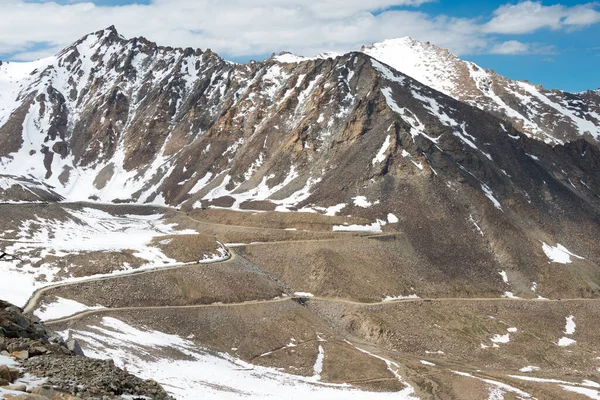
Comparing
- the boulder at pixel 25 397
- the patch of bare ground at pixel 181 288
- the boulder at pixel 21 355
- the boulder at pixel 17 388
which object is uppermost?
the boulder at pixel 25 397

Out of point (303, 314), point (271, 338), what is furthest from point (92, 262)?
point (303, 314)

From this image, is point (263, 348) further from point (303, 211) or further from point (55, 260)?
point (303, 211)

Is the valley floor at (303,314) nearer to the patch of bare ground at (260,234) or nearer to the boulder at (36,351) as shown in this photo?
the patch of bare ground at (260,234)

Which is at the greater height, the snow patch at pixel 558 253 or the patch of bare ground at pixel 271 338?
the snow patch at pixel 558 253

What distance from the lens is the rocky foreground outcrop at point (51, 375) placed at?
15344 millimetres

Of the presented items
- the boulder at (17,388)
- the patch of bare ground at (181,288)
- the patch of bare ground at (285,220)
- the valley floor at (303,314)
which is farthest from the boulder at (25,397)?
the patch of bare ground at (285,220)

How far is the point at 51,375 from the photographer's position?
1725 centimetres

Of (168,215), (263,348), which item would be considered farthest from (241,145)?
(263,348)

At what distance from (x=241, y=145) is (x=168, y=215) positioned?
4212 centimetres

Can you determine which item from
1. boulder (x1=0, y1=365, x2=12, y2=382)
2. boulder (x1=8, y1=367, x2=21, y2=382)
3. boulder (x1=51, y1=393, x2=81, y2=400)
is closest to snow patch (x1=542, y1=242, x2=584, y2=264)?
boulder (x1=8, y1=367, x2=21, y2=382)

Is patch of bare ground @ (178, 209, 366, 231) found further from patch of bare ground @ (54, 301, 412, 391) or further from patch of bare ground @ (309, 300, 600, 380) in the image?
patch of bare ground @ (54, 301, 412, 391)

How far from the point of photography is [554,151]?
176000 millimetres

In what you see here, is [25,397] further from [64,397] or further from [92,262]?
[92,262]

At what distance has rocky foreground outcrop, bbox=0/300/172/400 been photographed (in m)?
15.3
